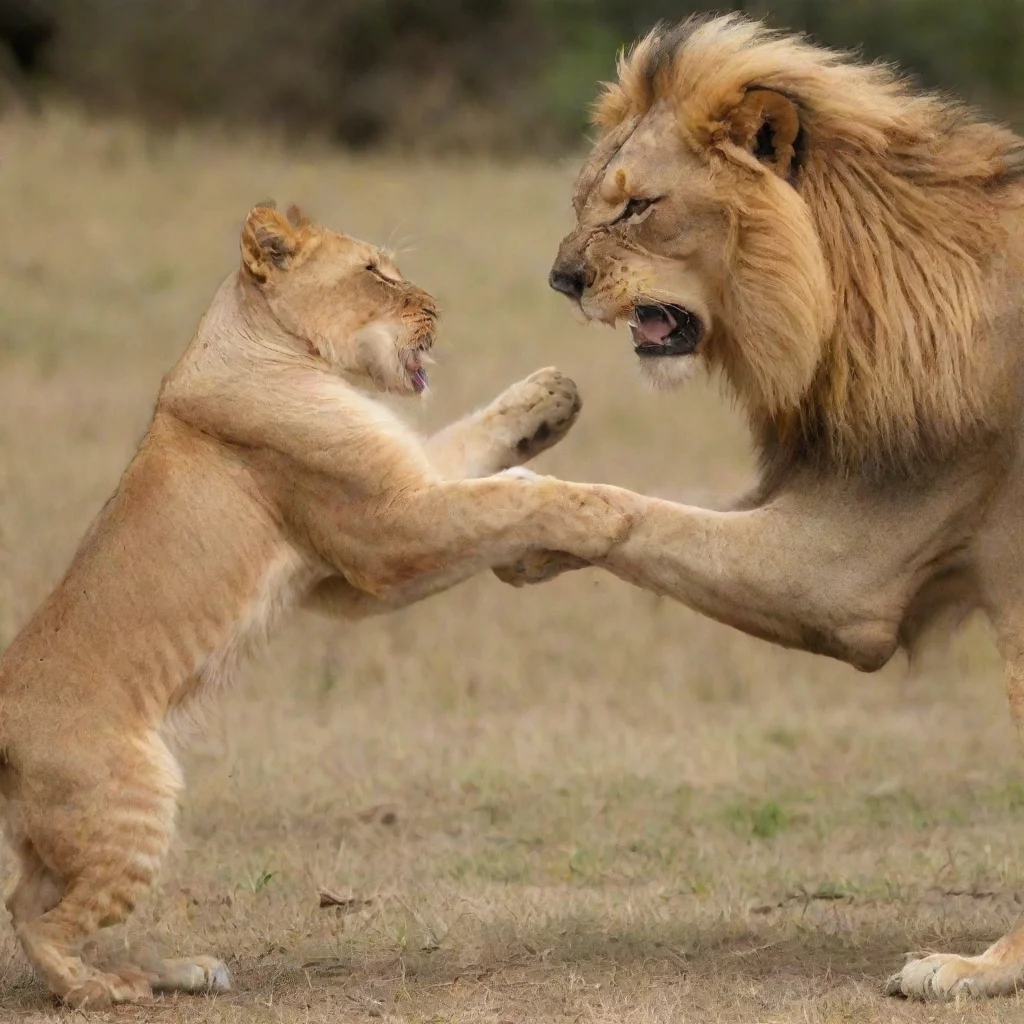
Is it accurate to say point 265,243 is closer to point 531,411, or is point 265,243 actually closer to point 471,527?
point 531,411

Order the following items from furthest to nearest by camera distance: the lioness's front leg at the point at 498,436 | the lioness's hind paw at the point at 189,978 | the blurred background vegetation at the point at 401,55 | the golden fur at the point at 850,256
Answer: the blurred background vegetation at the point at 401,55 < the lioness's front leg at the point at 498,436 < the lioness's hind paw at the point at 189,978 < the golden fur at the point at 850,256

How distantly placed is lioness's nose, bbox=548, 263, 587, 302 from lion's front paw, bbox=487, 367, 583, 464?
35cm

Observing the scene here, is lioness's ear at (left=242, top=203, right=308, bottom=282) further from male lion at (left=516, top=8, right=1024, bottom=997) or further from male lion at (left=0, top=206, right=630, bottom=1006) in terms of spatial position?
male lion at (left=516, top=8, right=1024, bottom=997)

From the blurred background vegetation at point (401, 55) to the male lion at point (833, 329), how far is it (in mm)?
→ 15371

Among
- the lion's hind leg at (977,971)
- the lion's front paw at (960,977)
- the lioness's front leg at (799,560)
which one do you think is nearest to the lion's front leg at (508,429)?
the lioness's front leg at (799,560)

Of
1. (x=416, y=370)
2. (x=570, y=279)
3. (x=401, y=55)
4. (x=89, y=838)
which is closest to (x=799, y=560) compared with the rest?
(x=570, y=279)

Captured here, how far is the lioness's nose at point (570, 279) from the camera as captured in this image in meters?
4.01

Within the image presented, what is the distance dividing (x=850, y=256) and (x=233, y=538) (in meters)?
1.38

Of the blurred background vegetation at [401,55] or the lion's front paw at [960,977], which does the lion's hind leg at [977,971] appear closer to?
the lion's front paw at [960,977]

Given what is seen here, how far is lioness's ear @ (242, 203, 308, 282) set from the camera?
14.2ft

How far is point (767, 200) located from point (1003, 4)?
1909 cm

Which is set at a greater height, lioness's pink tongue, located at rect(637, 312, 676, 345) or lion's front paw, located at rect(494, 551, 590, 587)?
lioness's pink tongue, located at rect(637, 312, 676, 345)

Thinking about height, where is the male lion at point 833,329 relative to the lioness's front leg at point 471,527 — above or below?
above

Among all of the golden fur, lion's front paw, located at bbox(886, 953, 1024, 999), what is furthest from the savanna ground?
the golden fur
